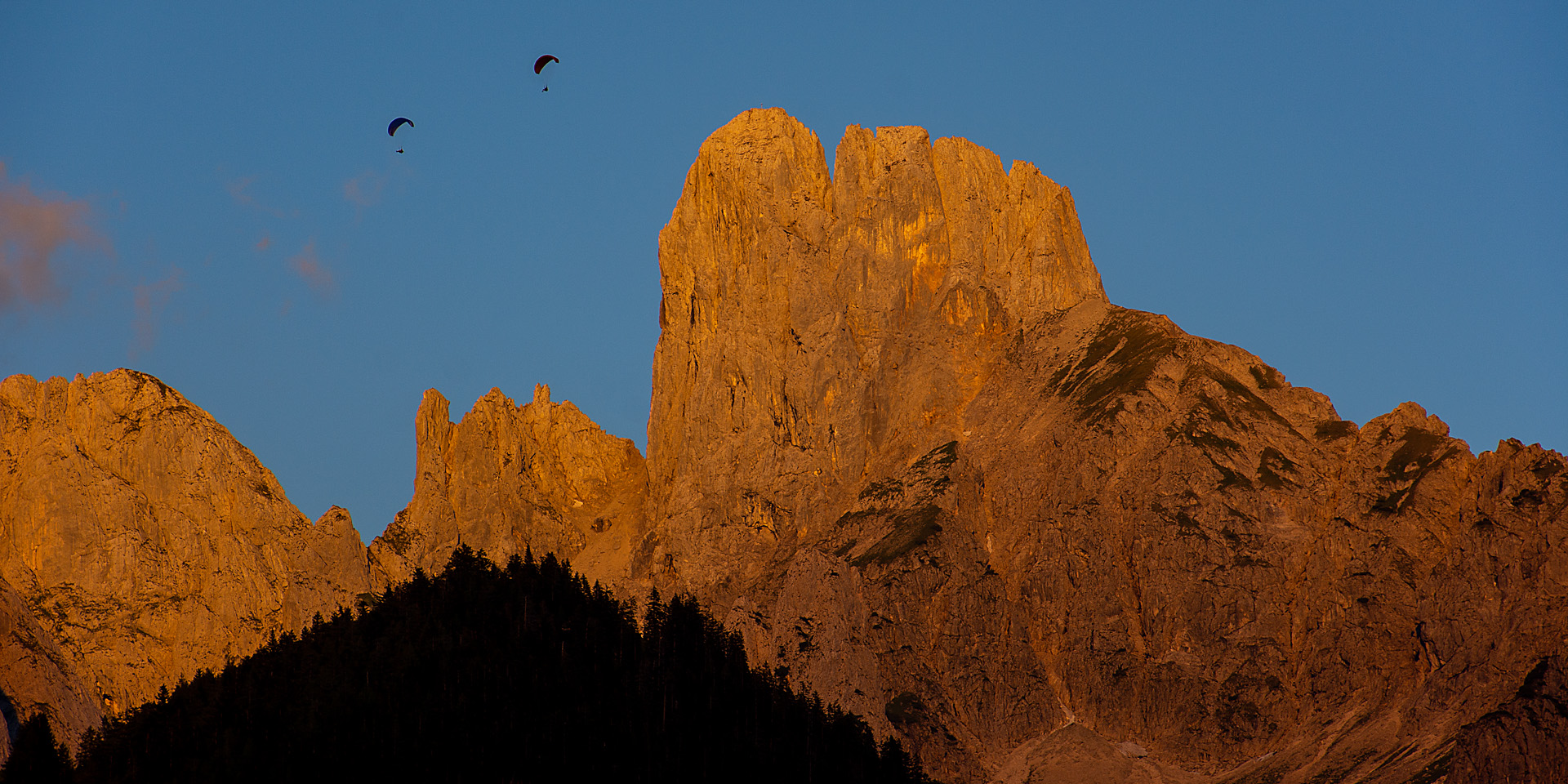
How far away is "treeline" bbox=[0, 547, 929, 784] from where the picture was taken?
155 metres

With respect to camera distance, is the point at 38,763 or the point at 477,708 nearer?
the point at 38,763

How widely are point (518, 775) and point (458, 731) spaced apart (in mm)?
5692

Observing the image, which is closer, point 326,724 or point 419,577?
point 326,724

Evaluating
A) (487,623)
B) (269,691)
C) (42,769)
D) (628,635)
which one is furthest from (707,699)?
(42,769)

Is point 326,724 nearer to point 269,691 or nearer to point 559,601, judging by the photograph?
point 269,691

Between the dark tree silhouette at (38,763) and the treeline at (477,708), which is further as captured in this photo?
the dark tree silhouette at (38,763)

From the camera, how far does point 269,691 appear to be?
16662 centimetres

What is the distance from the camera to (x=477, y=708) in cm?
16012

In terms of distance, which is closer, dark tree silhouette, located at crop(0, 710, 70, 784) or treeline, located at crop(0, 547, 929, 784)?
treeline, located at crop(0, 547, 929, 784)

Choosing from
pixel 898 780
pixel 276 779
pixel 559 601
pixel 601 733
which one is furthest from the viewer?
pixel 898 780

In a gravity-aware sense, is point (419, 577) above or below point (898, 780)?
above

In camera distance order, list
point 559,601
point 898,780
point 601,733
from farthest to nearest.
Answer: point 898,780 → point 559,601 → point 601,733

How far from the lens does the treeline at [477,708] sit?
154875 mm

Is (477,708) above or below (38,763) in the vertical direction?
below
